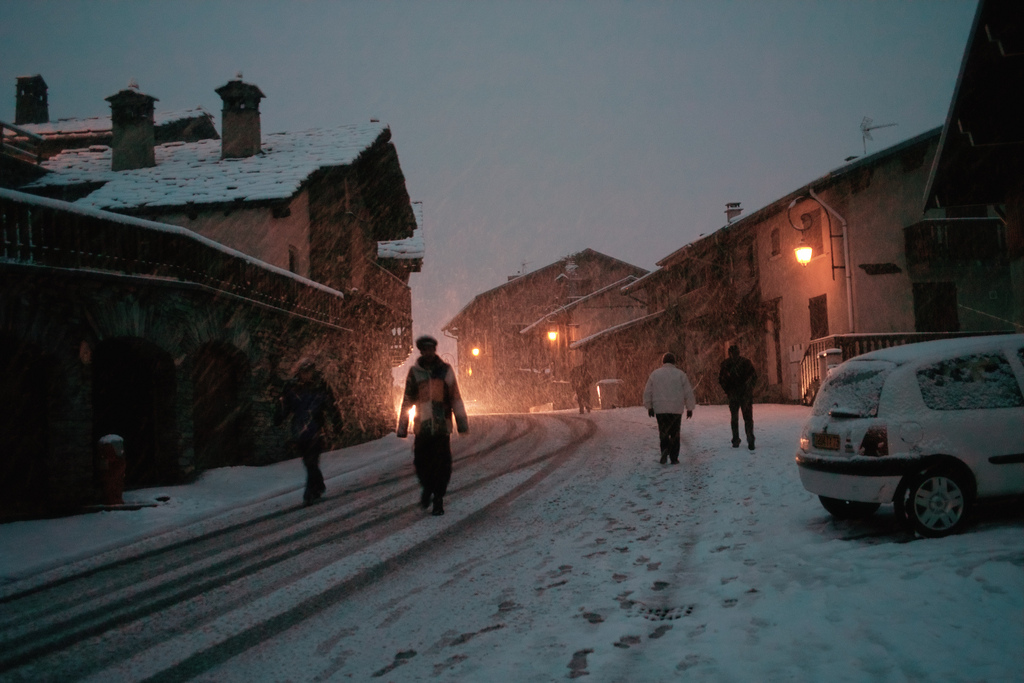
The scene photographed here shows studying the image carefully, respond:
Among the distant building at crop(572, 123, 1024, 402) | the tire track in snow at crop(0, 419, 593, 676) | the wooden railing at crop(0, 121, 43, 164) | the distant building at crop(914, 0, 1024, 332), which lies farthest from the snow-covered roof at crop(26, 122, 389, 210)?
the distant building at crop(914, 0, 1024, 332)

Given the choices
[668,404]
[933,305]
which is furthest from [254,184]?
[933,305]

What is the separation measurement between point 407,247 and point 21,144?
15668 millimetres

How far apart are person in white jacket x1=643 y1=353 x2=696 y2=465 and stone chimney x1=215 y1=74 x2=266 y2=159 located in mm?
17123

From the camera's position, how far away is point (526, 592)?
5219 mm

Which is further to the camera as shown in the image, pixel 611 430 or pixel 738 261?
pixel 738 261

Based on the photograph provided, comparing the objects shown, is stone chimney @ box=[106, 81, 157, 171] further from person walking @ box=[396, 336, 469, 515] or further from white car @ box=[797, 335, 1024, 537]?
white car @ box=[797, 335, 1024, 537]

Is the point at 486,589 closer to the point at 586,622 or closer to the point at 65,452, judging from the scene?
the point at 586,622

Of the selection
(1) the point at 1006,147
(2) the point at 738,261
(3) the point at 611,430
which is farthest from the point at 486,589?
(2) the point at 738,261

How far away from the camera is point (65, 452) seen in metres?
9.88

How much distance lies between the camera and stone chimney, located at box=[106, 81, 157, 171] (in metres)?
23.9

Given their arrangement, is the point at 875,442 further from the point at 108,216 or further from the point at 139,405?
the point at 139,405

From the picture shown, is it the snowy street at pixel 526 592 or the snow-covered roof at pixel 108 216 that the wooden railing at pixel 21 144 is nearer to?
the snow-covered roof at pixel 108 216

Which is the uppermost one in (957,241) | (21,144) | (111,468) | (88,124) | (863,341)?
(88,124)

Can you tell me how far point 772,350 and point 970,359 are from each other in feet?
72.0
